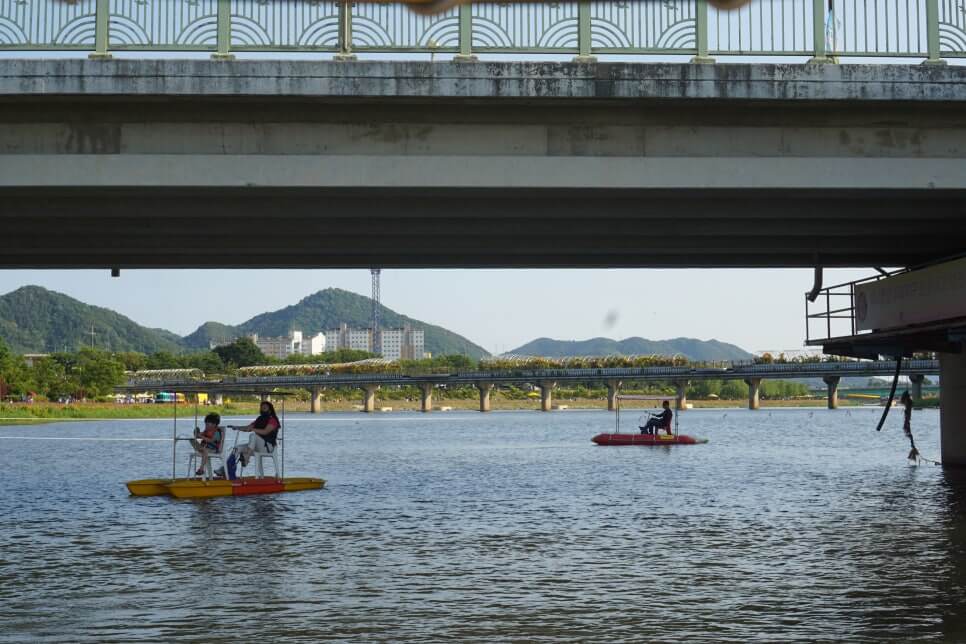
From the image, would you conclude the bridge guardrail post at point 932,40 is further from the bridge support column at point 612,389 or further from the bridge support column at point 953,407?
the bridge support column at point 612,389

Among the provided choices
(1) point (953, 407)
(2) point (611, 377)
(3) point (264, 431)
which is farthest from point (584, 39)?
(2) point (611, 377)

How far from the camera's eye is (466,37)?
56.0ft

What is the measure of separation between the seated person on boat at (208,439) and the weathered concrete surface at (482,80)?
13.8 metres

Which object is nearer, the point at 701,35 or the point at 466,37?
the point at 466,37

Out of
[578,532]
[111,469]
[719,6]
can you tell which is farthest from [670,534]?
[111,469]

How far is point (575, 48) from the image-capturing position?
55.7 feet

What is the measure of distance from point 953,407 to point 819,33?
1999cm

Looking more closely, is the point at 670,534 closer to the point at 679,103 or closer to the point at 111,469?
the point at 679,103

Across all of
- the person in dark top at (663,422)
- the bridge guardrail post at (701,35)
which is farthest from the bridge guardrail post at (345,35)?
the person in dark top at (663,422)

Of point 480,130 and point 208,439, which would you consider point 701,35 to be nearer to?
point 480,130

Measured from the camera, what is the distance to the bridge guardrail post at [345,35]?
17.0 metres

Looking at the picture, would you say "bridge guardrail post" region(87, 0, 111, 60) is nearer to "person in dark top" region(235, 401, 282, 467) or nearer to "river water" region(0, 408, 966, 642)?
"river water" region(0, 408, 966, 642)

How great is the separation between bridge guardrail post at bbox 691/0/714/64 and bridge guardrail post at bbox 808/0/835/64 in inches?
64.2

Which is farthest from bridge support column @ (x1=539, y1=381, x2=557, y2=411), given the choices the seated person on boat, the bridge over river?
the seated person on boat
